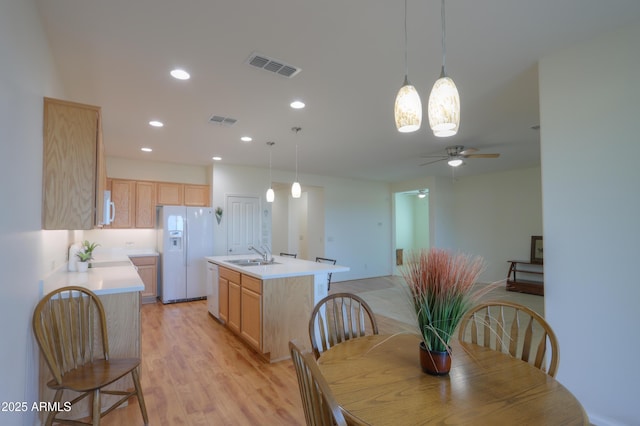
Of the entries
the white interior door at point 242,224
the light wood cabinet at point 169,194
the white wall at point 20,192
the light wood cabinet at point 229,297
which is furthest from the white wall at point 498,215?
the white wall at point 20,192

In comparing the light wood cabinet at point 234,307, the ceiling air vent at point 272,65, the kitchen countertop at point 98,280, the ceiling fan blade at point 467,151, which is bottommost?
the light wood cabinet at point 234,307

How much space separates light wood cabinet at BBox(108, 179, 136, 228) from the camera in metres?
5.48

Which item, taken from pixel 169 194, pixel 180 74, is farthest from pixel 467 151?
pixel 169 194

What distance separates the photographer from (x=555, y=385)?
1.23m

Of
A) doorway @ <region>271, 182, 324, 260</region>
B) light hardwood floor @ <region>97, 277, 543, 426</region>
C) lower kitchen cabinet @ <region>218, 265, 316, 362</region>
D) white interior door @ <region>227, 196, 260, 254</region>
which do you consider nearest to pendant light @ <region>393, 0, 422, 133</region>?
light hardwood floor @ <region>97, 277, 543, 426</region>

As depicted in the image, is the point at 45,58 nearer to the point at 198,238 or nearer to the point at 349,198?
the point at 198,238

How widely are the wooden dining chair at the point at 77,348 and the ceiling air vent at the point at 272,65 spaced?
2.03 meters

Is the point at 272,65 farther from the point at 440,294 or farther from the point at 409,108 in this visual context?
the point at 440,294

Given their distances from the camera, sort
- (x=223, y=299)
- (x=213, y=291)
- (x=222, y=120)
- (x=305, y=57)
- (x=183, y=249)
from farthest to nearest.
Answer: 1. (x=183, y=249)
2. (x=213, y=291)
3. (x=223, y=299)
4. (x=222, y=120)
5. (x=305, y=57)

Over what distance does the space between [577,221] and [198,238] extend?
217 inches

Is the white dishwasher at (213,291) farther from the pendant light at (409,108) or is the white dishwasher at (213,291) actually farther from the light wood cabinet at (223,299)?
the pendant light at (409,108)

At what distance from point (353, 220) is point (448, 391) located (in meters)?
6.84

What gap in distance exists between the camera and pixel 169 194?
600 centimetres

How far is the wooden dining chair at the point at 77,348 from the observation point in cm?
181
